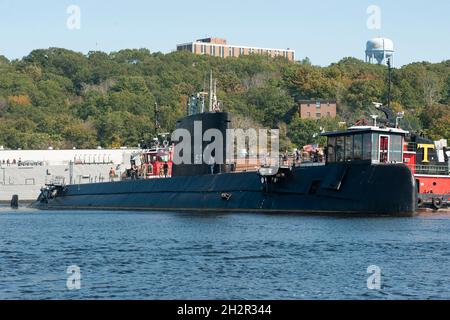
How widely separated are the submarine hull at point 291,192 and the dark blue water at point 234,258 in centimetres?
211

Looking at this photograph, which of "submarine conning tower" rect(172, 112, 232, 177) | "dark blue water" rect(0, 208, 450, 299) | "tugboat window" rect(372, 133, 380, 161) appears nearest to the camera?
"dark blue water" rect(0, 208, 450, 299)

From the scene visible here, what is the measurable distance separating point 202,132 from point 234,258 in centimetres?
2575

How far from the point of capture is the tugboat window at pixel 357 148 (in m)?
52.2

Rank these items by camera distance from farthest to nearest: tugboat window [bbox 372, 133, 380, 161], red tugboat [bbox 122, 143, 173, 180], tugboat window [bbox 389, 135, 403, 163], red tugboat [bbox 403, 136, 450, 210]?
1. red tugboat [bbox 122, 143, 173, 180]
2. red tugboat [bbox 403, 136, 450, 210]
3. tugboat window [bbox 389, 135, 403, 163]
4. tugboat window [bbox 372, 133, 380, 161]

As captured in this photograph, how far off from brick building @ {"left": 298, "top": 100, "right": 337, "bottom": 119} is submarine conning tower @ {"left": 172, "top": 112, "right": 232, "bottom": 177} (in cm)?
7504

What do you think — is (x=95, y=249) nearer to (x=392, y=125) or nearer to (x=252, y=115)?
(x=392, y=125)

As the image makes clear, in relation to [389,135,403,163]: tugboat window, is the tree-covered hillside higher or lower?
higher

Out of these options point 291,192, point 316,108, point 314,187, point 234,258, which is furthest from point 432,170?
point 316,108

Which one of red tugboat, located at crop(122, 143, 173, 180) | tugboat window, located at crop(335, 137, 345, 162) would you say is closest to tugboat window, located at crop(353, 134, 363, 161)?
tugboat window, located at crop(335, 137, 345, 162)

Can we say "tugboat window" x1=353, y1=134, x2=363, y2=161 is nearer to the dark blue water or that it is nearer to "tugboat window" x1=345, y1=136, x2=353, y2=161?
"tugboat window" x1=345, y1=136, x2=353, y2=161

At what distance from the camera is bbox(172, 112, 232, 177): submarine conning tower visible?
190 feet

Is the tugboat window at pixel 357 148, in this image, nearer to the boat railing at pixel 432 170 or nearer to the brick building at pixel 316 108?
the boat railing at pixel 432 170

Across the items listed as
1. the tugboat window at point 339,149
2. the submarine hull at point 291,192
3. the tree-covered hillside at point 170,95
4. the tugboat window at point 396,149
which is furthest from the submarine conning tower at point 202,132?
the tree-covered hillside at point 170,95

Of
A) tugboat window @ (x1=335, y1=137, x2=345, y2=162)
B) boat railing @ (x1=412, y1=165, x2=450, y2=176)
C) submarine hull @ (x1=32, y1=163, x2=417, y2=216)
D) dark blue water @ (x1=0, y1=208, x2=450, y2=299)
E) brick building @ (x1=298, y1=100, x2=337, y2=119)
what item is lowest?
dark blue water @ (x1=0, y1=208, x2=450, y2=299)
